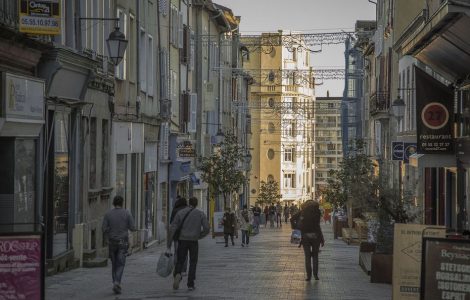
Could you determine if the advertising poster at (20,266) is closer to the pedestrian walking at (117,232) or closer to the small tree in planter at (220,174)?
the pedestrian walking at (117,232)

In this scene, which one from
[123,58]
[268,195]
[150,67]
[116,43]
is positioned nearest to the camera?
[116,43]

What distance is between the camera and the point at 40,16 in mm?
18969

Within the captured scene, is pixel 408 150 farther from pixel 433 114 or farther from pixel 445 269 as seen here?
pixel 445 269

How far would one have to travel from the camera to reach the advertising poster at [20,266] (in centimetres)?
1246

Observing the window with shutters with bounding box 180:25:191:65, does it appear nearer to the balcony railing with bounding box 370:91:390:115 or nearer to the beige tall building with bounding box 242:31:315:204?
the balcony railing with bounding box 370:91:390:115

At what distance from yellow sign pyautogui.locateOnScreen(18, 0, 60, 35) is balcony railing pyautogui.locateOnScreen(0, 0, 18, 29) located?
0.23 metres

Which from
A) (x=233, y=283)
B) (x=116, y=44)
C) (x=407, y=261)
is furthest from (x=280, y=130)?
(x=407, y=261)

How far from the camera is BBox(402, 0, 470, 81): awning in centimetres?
1797

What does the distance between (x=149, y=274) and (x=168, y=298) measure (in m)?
5.37

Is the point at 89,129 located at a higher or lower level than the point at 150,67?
lower

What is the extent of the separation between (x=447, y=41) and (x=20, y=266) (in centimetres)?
1074

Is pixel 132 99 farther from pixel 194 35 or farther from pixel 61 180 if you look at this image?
pixel 194 35

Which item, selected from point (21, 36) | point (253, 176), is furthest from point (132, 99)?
point (253, 176)

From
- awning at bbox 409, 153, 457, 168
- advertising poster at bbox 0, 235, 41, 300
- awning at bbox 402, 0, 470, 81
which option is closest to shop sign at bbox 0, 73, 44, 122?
advertising poster at bbox 0, 235, 41, 300
